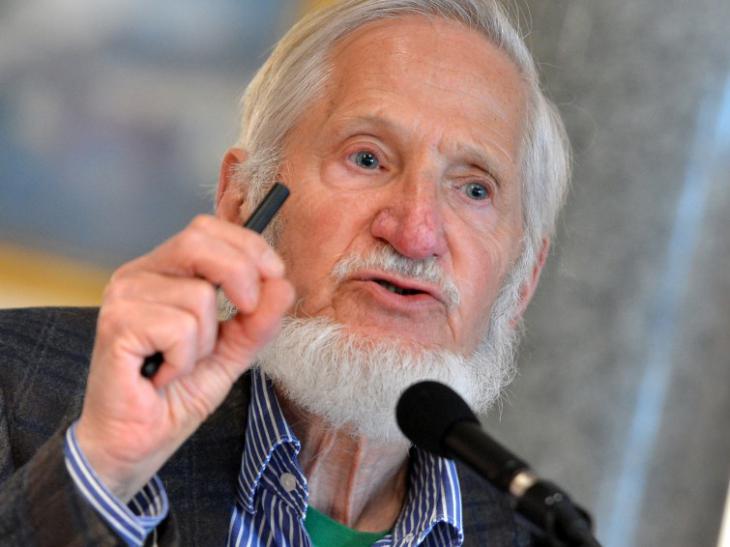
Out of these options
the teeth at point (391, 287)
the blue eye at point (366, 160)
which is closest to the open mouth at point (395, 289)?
the teeth at point (391, 287)

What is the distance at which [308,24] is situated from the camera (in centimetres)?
246

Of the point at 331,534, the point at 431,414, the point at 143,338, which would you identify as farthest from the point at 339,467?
the point at 143,338

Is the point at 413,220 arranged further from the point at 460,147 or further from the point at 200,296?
the point at 200,296

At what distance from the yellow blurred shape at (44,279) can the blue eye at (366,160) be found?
3.74 ft

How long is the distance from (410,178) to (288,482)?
598 mm

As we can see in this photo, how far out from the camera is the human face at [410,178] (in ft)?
6.95

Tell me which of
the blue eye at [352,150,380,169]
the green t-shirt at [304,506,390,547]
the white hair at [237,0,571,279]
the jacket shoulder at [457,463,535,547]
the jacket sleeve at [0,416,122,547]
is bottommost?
the jacket sleeve at [0,416,122,547]

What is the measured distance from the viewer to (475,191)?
2.34 metres

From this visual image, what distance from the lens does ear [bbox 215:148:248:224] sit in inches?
96.6

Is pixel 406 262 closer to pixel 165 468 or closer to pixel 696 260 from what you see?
pixel 165 468

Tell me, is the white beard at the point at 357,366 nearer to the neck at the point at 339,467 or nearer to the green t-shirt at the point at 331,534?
the neck at the point at 339,467

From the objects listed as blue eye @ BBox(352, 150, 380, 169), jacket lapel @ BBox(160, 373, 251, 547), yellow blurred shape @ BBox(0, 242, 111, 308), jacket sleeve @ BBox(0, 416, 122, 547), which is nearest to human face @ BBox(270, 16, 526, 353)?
blue eye @ BBox(352, 150, 380, 169)

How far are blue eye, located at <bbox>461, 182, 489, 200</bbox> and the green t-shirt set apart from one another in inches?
26.7

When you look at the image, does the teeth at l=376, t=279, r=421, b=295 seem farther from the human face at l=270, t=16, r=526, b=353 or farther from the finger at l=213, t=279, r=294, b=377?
the finger at l=213, t=279, r=294, b=377
